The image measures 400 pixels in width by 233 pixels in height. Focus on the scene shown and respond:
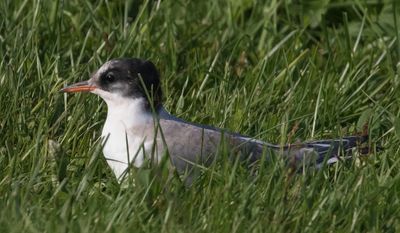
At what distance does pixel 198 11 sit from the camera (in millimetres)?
7305

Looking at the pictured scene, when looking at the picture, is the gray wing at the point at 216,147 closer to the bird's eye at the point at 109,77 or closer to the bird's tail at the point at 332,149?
the bird's tail at the point at 332,149

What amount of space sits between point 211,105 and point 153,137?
2.62 feet

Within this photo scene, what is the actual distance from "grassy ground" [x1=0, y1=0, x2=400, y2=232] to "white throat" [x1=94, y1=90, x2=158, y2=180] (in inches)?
3.2

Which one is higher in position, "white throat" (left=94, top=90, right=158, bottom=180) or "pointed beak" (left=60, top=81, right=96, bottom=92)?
"pointed beak" (left=60, top=81, right=96, bottom=92)

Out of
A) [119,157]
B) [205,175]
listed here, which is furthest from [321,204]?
[119,157]

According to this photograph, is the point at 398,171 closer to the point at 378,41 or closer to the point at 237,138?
the point at 237,138

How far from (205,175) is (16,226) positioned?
2.86 ft

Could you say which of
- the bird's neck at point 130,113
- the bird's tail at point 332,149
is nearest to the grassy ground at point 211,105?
the bird's tail at point 332,149

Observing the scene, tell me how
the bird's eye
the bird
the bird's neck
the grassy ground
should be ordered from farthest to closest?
the bird's eye → the bird's neck → the bird → the grassy ground

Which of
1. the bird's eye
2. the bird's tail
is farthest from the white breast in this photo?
the bird's tail

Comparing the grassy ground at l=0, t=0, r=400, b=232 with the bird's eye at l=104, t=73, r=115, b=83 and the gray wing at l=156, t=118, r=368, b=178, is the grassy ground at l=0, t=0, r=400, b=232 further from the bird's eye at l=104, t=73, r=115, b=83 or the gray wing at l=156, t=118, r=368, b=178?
the bird's eye at l=104, t=73, r=115, b=83

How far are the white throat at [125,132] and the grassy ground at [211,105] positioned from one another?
0.08 m

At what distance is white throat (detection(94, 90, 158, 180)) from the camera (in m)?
5.09

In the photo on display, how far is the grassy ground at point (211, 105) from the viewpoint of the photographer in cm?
449
